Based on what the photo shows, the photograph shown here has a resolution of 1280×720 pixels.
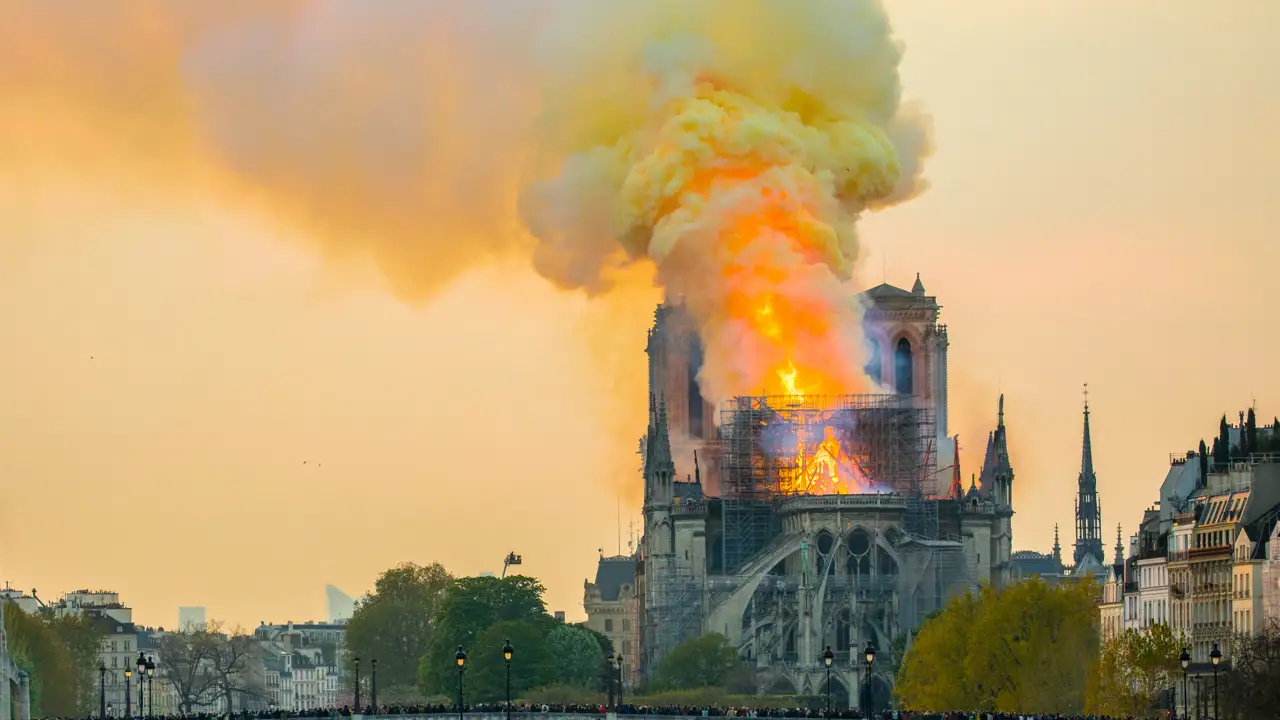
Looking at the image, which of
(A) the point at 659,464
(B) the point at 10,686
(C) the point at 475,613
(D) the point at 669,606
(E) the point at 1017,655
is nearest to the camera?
(B) the point at 10,686

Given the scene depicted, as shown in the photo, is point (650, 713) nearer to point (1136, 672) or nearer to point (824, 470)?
point (1136, 672)

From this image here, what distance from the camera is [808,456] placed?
554 feet

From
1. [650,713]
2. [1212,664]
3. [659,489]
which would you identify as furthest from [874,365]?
[1212,664]

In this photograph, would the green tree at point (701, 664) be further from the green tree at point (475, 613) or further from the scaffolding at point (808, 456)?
the green tree at point (475, 613)

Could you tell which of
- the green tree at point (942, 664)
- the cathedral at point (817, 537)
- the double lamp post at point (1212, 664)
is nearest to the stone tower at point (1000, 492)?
the cathedral at point (817, 537)

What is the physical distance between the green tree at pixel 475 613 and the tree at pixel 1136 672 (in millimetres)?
65430

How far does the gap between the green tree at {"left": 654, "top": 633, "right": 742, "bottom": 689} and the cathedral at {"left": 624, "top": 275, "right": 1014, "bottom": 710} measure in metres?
2.40

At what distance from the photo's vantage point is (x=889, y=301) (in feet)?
611

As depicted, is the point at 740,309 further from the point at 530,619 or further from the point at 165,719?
the point at 165,719

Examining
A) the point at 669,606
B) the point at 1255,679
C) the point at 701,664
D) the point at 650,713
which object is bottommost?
the point at 650,713

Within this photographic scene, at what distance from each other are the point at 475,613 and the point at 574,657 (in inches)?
445

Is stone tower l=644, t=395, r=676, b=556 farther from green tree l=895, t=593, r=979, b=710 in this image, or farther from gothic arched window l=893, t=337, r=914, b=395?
green tree l=895, t=593, r=979, b=710

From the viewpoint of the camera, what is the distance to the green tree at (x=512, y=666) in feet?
559

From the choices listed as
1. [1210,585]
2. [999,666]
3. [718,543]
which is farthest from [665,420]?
[1210,585]
